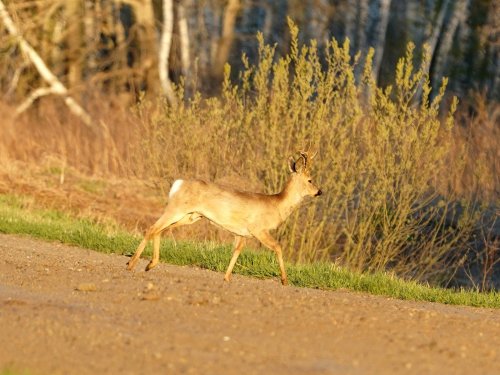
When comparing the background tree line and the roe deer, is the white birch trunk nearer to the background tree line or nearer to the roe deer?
the background tree line

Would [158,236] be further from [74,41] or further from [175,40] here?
[74,41]

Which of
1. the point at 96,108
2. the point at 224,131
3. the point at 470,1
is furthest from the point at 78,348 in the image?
the point at 470,1

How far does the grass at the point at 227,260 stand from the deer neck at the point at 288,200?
0.84 metres

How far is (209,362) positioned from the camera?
7867 millimetres

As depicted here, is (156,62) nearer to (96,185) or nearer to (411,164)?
(96,185)

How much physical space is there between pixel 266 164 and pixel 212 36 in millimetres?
25707

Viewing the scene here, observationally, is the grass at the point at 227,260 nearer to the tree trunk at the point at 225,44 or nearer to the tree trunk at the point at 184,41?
the tree trunk at the point at 184,41

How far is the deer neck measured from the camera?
1323 centimetres

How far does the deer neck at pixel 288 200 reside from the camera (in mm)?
13234

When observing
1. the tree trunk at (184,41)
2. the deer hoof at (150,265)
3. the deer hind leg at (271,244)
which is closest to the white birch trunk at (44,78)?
the tree trunk at (184,41)

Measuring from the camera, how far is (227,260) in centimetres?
1452

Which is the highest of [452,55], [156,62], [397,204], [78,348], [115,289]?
[78,348]

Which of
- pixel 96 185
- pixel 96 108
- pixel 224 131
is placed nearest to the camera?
pixel 224 131

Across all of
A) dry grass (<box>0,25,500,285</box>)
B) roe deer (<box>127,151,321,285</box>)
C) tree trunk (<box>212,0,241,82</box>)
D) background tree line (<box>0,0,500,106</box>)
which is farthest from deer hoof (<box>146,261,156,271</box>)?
tree trunk (<box>212,0,241,82</box>)
